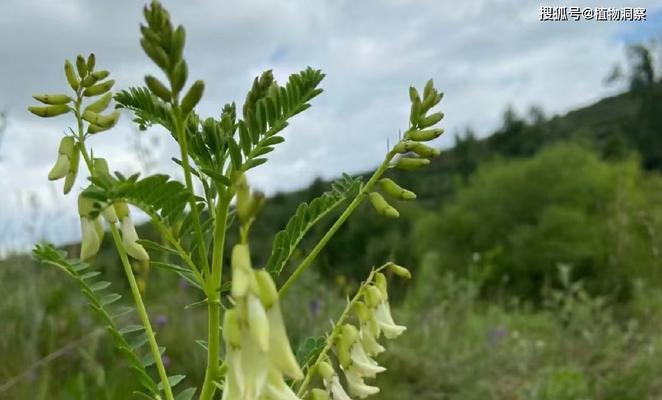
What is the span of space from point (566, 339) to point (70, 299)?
10.2 feet

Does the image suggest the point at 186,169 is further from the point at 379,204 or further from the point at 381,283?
the point at 381,283

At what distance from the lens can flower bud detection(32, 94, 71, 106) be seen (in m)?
0.87

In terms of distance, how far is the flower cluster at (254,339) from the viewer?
63 centimetres

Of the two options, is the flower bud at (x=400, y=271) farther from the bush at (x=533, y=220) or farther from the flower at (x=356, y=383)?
the bush at (x=533, y=220)

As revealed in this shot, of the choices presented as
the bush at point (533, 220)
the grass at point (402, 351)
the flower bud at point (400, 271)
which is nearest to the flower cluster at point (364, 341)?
the flower bud at point (400, 271)

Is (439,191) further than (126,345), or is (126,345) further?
(439,191)

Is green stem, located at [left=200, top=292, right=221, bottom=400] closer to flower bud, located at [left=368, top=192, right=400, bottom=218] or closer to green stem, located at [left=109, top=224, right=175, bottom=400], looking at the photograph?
green stem, located at [left=109, top=224, right=175, bottom=400]

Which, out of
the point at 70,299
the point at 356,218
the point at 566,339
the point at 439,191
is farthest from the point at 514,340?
the point at 439,191

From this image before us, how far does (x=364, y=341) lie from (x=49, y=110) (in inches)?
19.6

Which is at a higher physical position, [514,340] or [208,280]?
[208,280]

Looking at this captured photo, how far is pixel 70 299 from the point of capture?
172 inches

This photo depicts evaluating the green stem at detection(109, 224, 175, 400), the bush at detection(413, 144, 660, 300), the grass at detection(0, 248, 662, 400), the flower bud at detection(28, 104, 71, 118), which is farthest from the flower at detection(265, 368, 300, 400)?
the bush at detection(413, 144, 660, 300)

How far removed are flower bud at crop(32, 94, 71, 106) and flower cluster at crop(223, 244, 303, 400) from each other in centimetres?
37

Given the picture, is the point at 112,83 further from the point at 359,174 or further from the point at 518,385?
the point at 518,385
